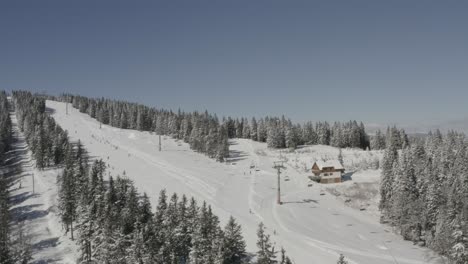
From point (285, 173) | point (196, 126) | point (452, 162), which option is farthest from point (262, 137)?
point (452, 162)

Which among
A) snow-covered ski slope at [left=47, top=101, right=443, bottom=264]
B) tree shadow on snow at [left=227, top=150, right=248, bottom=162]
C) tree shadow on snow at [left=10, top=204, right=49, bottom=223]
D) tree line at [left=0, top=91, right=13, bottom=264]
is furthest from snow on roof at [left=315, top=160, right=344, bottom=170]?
tree line at [left=0, top=91, right=13, bottom=264]

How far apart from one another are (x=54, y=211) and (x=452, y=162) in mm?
101306

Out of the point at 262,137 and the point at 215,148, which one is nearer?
the point at 215,148

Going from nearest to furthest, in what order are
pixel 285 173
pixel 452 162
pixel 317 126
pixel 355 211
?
pixel 355 211
pixel 452 162
pixel 285 173
pixel 317 126

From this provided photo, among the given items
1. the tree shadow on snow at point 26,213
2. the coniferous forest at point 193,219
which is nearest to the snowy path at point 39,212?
the tree shadow on snow at point 26,213

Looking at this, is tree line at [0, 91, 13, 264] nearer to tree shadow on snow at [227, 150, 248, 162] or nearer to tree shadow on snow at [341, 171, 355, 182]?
tree shadow on snow at [227, 150, 248, 162]

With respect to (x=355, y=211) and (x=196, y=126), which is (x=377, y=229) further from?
(x=196, y=126)

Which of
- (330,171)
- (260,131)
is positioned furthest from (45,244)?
(260,131)

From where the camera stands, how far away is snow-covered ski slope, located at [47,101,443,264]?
62125 mm

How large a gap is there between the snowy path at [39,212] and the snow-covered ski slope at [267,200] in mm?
18049

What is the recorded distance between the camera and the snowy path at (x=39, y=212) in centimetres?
7138

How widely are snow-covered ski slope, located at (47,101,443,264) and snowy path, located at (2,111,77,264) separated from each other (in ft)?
59.2

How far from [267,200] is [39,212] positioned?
172 ft

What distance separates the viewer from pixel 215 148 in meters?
137
